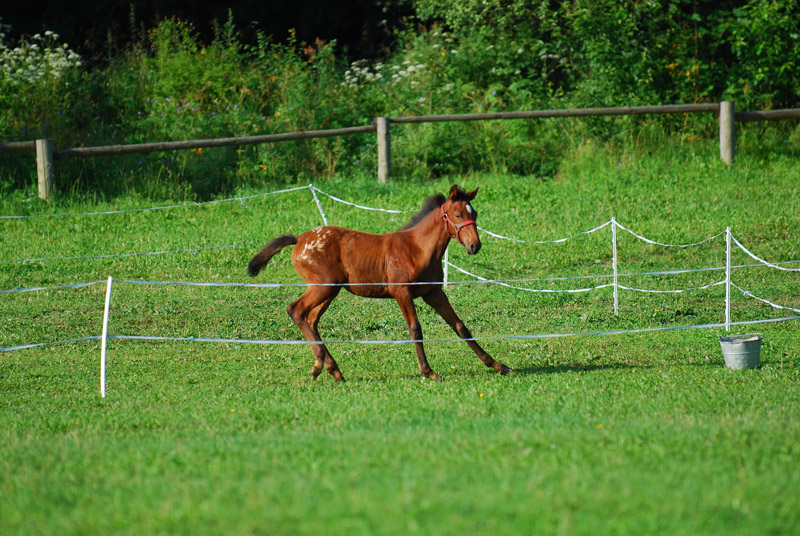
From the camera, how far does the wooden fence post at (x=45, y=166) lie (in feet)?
49.9

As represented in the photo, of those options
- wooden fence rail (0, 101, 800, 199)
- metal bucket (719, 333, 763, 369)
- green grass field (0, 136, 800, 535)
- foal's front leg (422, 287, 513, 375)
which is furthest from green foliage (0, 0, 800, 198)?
metal bucket (719, 333, 763, 369)

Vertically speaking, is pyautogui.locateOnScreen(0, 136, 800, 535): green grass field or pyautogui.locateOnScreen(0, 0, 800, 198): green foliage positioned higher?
pyautogui.locateOnScreen(0, 0, 800, 198): green foliage

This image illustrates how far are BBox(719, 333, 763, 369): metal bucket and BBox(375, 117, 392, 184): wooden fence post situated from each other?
31.8ft

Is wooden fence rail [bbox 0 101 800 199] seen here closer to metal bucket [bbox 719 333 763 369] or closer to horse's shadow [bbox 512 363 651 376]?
horse's shadow [bbox 512 363 651 376]

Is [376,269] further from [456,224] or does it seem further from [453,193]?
[453,193]

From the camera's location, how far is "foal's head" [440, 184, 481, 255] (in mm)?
8320

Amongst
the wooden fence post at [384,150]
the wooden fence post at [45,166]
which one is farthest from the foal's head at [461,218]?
the wooden fence post at [45,166]

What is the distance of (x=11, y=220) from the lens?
49.8ft

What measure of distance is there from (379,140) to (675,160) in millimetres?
5999

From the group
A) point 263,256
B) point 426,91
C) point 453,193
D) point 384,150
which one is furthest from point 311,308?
point 426,91

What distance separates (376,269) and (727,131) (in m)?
11.3

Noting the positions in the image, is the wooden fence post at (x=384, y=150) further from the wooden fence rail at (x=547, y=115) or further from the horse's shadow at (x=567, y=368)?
the horse's shadow at (x=567, y=368)

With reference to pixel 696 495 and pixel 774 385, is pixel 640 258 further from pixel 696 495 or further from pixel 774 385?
pixel 696 495

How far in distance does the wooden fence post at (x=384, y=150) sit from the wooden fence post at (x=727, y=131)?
6531 millimetres
